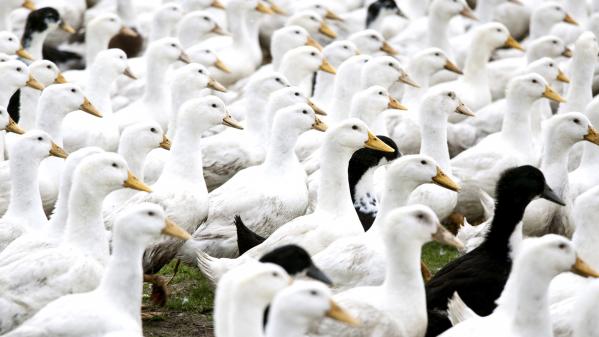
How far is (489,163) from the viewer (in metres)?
11.5

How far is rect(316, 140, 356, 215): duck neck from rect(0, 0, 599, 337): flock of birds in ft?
0.04

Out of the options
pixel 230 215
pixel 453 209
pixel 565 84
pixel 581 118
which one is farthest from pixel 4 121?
pixel 565 84

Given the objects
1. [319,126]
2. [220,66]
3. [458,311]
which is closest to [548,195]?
[458,311]

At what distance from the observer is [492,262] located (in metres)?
8.48

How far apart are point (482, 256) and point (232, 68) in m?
7.62

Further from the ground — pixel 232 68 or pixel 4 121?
pixel 4 121

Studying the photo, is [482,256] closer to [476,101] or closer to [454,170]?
[454,170]

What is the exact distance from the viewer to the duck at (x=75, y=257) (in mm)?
8031

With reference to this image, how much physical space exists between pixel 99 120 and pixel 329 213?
369 cm

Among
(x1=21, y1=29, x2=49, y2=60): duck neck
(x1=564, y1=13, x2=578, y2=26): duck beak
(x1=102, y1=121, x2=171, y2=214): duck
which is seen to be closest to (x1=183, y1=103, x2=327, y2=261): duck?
(x1=102, y1=121, x2=171, y2=214): duck

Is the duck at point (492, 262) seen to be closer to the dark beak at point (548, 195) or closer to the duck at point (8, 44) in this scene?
the dark beak at point (548, 195)

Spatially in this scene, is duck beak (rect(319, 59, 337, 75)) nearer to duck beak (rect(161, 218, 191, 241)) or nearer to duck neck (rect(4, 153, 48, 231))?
duck neck (rect(4, 153, 48, 231))

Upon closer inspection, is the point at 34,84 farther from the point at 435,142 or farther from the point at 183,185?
the point at 435,142

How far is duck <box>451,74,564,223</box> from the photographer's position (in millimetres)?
11492
